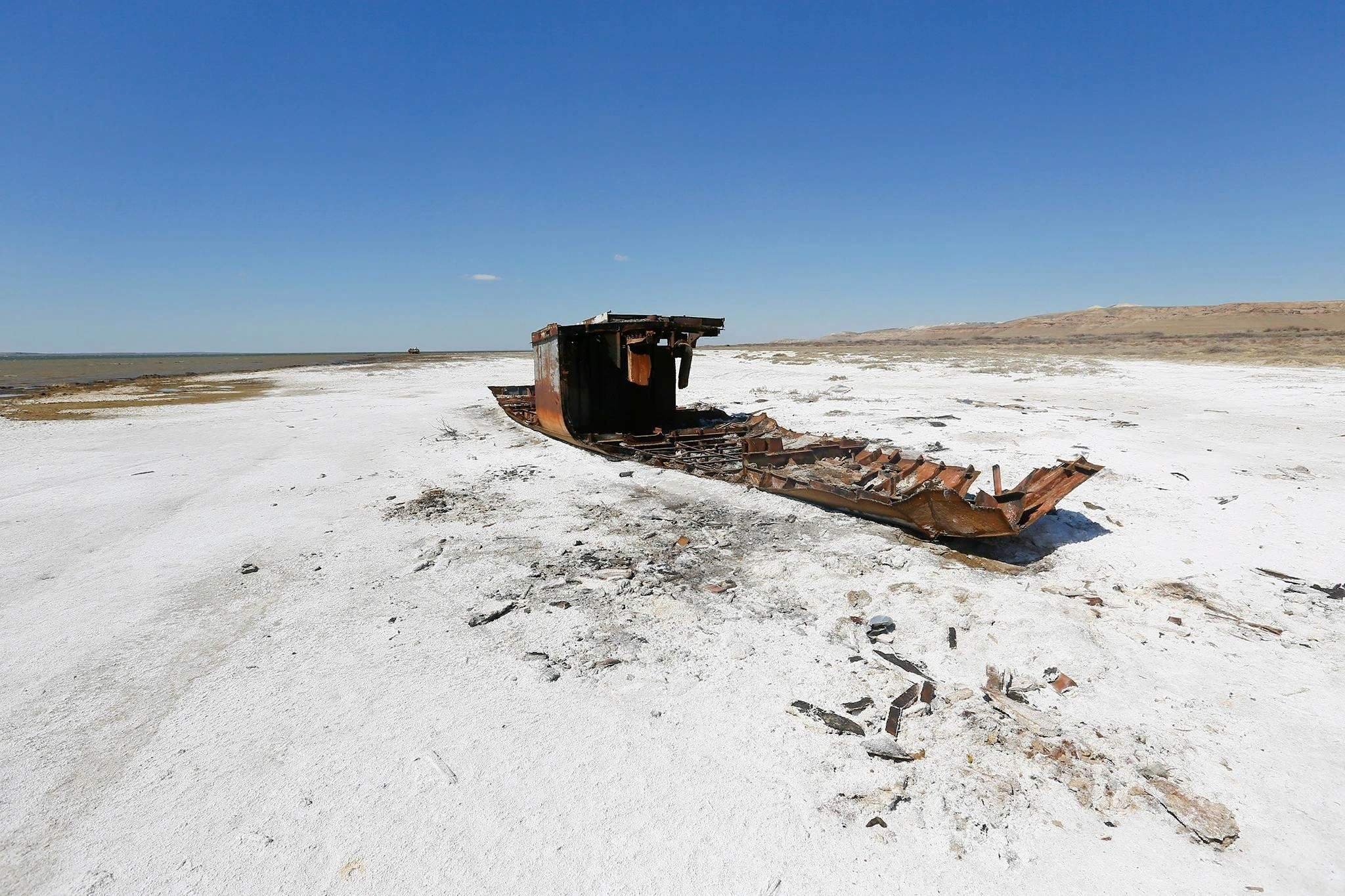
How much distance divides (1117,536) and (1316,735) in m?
2.90

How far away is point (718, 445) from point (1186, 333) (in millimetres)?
54952

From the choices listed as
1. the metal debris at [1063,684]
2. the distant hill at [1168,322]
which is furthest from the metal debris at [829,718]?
the distant hill at [1168,322]

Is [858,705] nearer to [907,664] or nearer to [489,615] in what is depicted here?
[907,664]

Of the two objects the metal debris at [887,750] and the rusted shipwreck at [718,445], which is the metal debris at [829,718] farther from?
the rusted shipwreck at [718,445]

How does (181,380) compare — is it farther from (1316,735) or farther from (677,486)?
(1316,735)

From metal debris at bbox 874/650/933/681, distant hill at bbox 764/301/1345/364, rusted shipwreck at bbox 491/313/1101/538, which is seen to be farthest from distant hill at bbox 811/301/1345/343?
metal debris at bbox 874/650/933/681

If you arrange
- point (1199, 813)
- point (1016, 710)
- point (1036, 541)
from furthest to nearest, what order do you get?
1. point (1036, 541)
2. point (1016, 710)
3. point (1199, 813)

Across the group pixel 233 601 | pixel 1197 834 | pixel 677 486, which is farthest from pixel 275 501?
pixel 1197 834

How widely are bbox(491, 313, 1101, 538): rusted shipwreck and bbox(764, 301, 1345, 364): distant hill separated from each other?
2574 cm

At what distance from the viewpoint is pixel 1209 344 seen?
33656mm

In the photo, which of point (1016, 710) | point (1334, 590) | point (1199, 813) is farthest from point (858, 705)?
point (1334, 590)

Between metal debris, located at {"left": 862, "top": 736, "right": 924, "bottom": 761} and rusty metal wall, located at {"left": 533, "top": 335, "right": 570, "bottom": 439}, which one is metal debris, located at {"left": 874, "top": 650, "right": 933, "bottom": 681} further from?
rusty metal wall, located at {"left": 533, "top": 335, "right": 570, "bottom": 439}

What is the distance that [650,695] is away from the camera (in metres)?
3.41

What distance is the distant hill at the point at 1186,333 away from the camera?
28.5 meters
